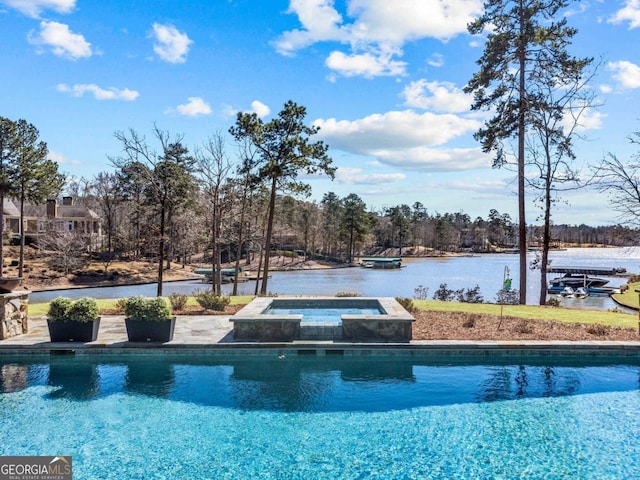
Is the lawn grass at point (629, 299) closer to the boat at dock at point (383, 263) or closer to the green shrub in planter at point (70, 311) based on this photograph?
the green shrub in planter at point (70, 311)

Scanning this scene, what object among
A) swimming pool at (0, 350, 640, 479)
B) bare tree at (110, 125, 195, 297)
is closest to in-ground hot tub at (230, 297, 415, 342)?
swimming pool at (0, 350, 640, 479)

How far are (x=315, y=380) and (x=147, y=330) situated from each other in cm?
364

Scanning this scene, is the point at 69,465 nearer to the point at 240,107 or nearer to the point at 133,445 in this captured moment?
the point at 133,445

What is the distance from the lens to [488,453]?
5.50m

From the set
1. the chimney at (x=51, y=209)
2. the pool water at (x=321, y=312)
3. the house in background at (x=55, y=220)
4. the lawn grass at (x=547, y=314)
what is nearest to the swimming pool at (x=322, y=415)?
the pool water at (x=321, y=312)

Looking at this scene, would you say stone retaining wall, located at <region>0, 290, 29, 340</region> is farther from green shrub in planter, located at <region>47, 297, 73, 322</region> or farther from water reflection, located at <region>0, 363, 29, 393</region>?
water reflection, located at <region>0, 363, 29, 393</region>

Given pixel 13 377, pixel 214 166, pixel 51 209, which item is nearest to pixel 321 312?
pixel 13 377

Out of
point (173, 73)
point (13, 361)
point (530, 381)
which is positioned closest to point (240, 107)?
point (173, 73)

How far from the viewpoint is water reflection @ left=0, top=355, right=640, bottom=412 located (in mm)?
7332

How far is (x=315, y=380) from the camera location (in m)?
8.16

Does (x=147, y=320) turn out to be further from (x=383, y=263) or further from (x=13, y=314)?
(x=383, y=263)

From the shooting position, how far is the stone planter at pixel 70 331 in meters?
9.41

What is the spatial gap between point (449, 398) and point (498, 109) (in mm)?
14488

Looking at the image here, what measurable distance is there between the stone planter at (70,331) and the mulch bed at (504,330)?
6703 mm
